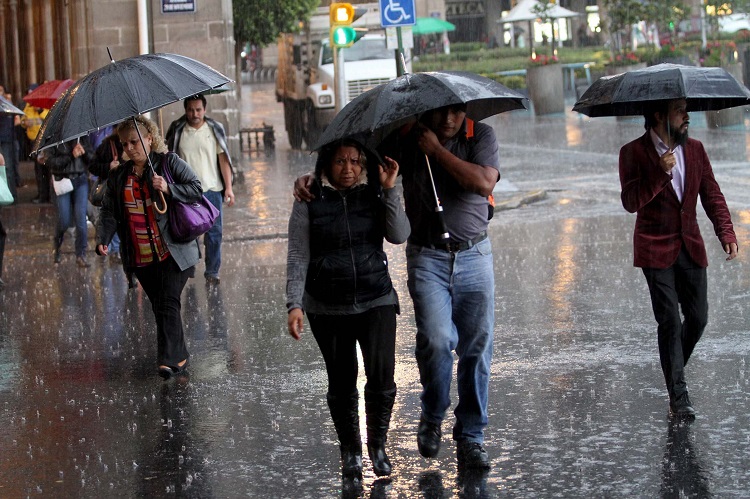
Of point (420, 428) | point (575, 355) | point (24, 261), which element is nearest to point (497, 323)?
point (575, 355)

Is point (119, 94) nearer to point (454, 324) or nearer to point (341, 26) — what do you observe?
point (454, 324)

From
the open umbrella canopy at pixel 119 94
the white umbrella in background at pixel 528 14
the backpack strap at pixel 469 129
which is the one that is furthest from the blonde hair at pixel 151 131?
the white umbrella in background at pixel 528 14

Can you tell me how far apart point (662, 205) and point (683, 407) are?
104 centimetres

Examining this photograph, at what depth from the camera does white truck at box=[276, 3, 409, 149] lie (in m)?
26.9

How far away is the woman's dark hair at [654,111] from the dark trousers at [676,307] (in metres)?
0.67

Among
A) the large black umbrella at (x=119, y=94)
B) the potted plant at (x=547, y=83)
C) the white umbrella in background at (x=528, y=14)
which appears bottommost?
the large black umbrella at (x=119, y=94)

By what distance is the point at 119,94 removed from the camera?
7.46 metres

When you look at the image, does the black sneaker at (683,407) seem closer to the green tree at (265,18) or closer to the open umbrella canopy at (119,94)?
the open umbrella canopy at (119,94)

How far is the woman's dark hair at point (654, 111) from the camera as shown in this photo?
6703 mm

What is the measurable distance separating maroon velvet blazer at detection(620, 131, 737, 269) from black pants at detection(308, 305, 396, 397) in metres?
1.64

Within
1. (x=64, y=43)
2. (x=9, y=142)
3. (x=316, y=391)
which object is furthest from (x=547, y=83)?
(x=316, y=391)

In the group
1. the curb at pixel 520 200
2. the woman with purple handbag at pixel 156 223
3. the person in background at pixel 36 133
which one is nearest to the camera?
the woman with purple handbag at pixel 156 223

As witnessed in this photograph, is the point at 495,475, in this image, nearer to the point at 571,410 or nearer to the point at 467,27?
the point at 571,410

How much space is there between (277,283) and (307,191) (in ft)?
19.7
